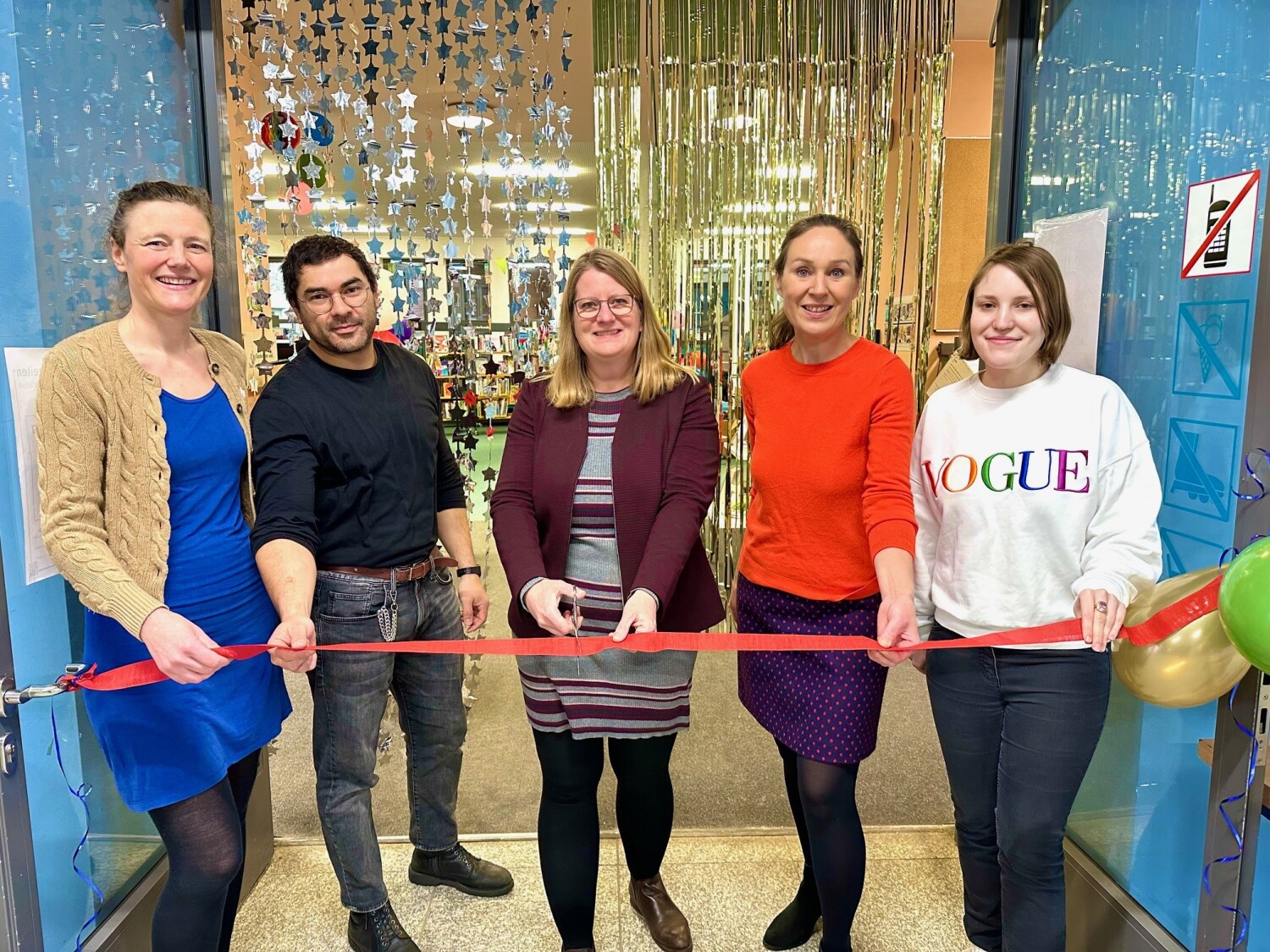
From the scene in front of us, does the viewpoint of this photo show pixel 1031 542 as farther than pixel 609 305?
No

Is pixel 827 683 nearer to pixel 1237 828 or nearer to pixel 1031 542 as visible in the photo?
pixel 1031 542

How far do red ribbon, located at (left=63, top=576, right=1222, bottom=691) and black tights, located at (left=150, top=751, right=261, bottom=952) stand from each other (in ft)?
0.90

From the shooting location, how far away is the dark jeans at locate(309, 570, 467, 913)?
1.88m

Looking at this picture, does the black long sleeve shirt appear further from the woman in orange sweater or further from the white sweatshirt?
the white sweatshirt

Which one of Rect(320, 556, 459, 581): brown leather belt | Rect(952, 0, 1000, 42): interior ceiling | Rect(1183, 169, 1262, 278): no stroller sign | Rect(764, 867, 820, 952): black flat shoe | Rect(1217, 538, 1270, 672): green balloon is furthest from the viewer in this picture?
Rect(952, 0, 1000, 42): interior ceiling

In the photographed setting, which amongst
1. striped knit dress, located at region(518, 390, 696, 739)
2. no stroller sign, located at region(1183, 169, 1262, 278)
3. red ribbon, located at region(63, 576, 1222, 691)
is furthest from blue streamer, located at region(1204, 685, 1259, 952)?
striped knit dress, located at region(518, 390, 696, 739)

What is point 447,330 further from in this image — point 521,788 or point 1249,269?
point 1249,269

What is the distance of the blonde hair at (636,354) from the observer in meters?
1.74

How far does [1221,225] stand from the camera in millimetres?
1586

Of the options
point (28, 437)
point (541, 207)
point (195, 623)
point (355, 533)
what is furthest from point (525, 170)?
point (195, 623)

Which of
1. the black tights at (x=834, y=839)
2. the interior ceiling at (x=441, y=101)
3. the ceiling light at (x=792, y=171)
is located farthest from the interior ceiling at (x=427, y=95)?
Result: the black tights at (x=834, y=839)

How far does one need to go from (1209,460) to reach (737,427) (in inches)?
58.8

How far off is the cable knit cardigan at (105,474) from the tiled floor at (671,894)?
4.26 feet

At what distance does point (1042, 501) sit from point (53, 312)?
6.58 ft
